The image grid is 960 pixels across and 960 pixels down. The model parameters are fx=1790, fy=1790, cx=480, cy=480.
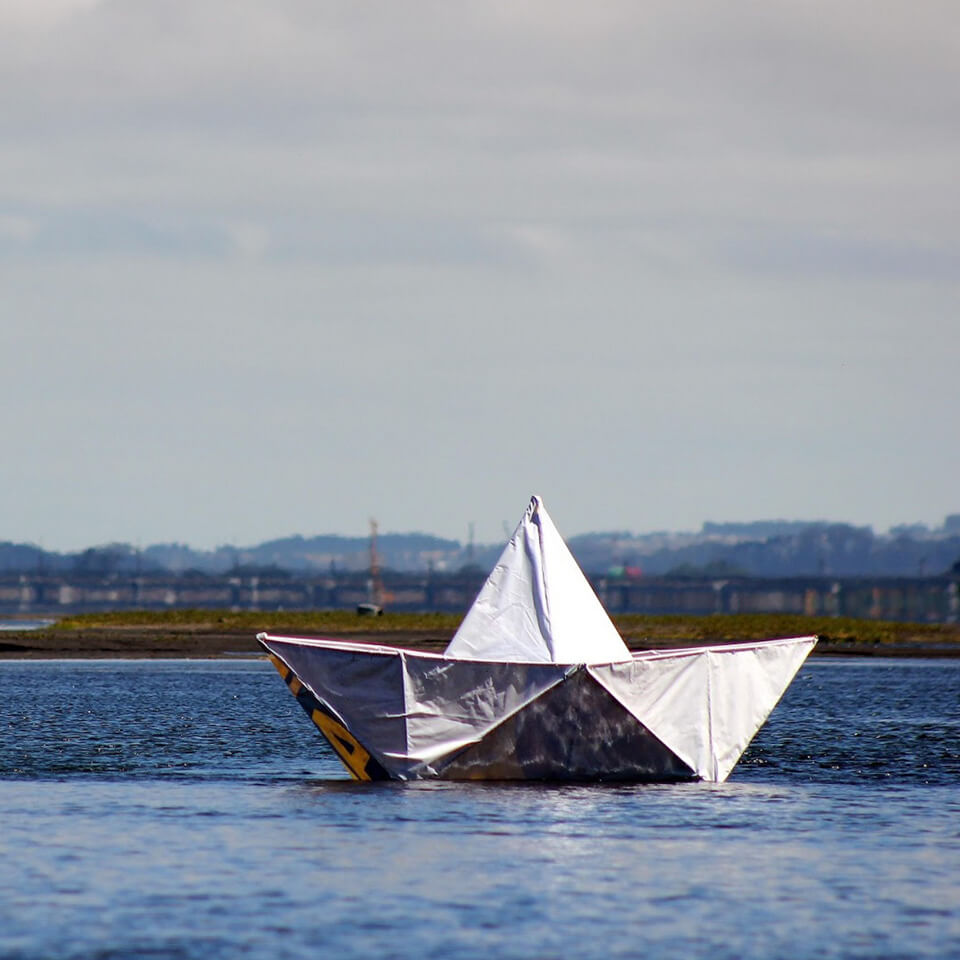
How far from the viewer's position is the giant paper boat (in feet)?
118

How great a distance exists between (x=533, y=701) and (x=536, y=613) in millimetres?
2791

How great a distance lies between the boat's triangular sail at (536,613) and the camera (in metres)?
37.5

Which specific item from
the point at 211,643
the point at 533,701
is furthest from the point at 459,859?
the point at 211,643

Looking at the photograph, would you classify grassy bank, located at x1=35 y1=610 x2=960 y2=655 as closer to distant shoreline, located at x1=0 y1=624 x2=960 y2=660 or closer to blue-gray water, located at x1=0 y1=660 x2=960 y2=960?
distant shoreline, located at x1=0 y1=624 x2=960 y2=660

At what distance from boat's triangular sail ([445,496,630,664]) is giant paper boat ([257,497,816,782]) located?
4 centimetres

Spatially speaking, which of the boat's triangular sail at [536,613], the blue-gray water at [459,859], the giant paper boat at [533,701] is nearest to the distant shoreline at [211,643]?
the blue-gray water at [459,859]

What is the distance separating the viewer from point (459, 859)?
94.4 feet

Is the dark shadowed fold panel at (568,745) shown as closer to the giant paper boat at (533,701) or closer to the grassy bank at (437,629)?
the giant paper boat at (533,701)

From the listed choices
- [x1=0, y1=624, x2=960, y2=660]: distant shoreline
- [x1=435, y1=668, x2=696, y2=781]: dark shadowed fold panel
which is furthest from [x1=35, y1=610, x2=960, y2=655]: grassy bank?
[x1=435, y1=668, x2=696, y2=781]: dark shadowed fold panel

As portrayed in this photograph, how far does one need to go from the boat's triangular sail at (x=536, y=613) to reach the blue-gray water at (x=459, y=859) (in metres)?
2.85

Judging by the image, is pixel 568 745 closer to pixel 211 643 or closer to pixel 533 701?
pixel 533 701

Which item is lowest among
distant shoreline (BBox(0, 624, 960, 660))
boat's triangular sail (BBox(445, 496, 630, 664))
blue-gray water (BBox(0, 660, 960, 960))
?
blue-gray water (BBox(0, 660, 960, 960))

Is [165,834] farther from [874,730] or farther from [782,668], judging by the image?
[874,730]

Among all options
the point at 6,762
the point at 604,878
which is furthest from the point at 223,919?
the point at 6,762
